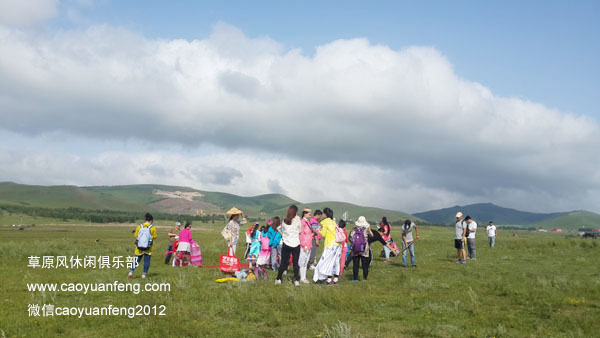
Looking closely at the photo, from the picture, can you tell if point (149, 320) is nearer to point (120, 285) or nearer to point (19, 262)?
point (120, 285)

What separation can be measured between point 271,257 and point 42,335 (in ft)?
39.8

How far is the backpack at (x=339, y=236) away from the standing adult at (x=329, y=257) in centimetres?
16

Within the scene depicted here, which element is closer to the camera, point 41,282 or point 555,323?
point 555,323

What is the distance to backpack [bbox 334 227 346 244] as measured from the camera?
49.8 feet

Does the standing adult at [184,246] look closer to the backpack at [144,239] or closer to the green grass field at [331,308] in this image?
the green grass field at [331,308]

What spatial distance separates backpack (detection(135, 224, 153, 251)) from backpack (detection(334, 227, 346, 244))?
23.0 ft

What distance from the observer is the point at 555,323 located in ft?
30.5

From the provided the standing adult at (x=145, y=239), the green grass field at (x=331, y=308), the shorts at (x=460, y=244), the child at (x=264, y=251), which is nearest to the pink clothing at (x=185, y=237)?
the green grass field at (x=331, y=308)

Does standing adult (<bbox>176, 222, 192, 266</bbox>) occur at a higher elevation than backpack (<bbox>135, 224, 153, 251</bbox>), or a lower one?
lower

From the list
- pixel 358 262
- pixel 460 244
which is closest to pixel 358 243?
pixel 358 262

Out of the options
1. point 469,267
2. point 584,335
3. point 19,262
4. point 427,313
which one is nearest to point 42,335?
point 427,313

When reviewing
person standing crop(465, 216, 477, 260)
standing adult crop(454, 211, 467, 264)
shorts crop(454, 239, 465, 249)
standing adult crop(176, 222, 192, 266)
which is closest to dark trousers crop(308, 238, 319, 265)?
standing adult crop(176, 222, 192, 266)

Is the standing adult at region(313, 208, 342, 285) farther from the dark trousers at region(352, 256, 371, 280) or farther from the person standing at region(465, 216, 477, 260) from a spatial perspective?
the person standing at region(465, 216, 477, 260)

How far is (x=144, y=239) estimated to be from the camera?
48.3ft
